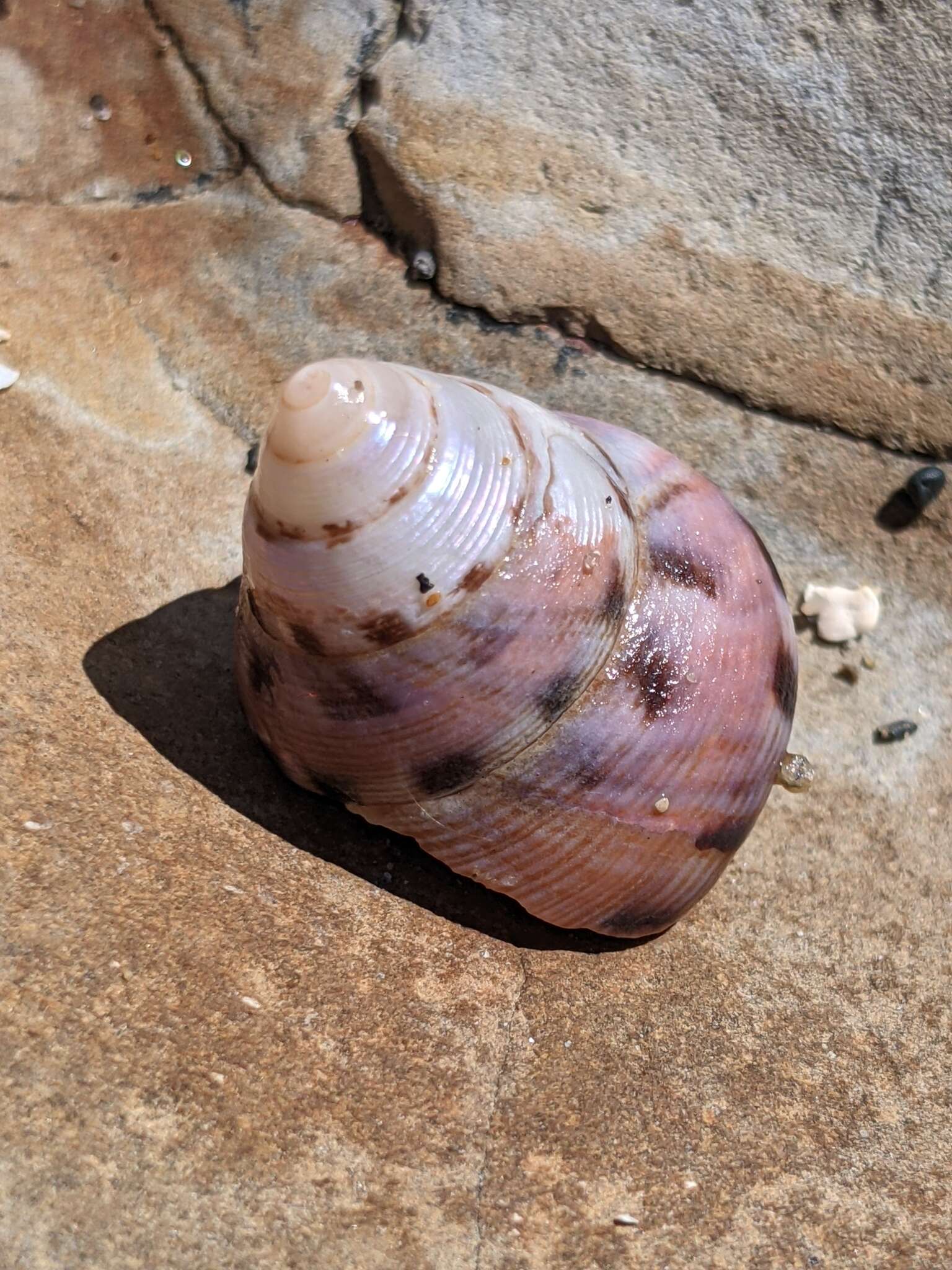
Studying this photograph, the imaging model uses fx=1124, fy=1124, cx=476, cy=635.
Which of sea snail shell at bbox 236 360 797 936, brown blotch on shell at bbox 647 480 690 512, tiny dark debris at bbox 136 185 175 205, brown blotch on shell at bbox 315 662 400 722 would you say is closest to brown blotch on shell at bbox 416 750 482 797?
sea snail shell at bbox 236 360 797 936

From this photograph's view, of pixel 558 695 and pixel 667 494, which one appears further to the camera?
pixel 667 494

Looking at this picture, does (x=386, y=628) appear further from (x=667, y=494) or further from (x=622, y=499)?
(x=667, y=494)

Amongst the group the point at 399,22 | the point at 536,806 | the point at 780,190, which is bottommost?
the point at 536,806

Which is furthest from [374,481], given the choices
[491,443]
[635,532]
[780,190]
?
[780,190]

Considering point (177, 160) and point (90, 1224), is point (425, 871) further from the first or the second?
point (177, 160)

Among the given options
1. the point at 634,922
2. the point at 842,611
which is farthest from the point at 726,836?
the point at 842,611

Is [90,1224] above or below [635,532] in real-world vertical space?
below
